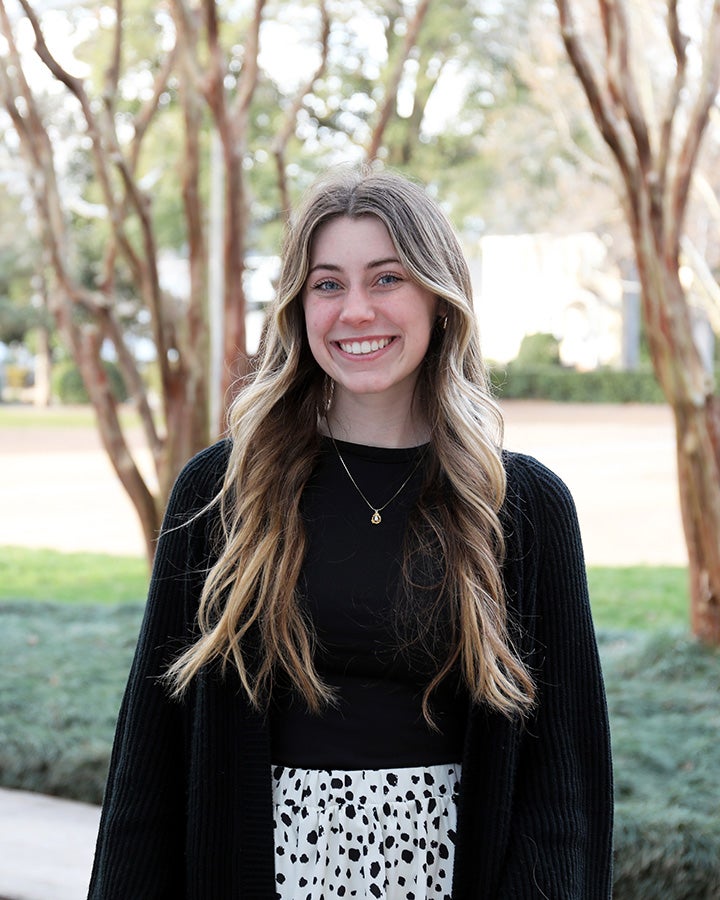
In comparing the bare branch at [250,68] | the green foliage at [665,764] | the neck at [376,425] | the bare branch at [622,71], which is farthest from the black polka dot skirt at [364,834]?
→ the bare branch at [250,68]

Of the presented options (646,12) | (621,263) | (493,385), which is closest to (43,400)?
(621,263)

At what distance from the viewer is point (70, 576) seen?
1101 centimetres

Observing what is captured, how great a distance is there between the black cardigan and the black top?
0.06m

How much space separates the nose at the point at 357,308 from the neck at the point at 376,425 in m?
A: 0.20

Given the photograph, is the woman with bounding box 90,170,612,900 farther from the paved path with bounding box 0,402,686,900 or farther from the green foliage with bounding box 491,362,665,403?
the green foliage with bounding box 491,362,665,403

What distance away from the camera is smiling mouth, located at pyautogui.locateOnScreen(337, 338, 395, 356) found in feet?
7.51

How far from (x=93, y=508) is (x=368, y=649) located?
1463cm

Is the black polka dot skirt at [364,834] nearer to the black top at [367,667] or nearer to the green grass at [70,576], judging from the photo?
the black top at [367,667]

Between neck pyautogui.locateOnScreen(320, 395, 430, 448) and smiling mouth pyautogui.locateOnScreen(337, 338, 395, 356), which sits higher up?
smiling mouth pyautogui.locateOnScreen(337, 338, 395, 356)

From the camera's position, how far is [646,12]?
8.17 m

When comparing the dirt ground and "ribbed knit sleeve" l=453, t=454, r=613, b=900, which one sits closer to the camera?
"ribbed knit sleeve" l=453, t=454, r=613, b=900

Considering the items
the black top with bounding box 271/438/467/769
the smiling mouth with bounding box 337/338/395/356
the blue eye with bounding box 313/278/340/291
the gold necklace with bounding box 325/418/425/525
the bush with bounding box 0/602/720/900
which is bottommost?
the bush with bounding box 0/602/720/900

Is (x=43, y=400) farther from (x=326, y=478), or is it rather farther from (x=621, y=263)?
(x=326, y=478)

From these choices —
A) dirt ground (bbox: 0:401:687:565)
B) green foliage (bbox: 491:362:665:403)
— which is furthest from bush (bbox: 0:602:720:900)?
green foliage (bbox: 491:362:665:403)
